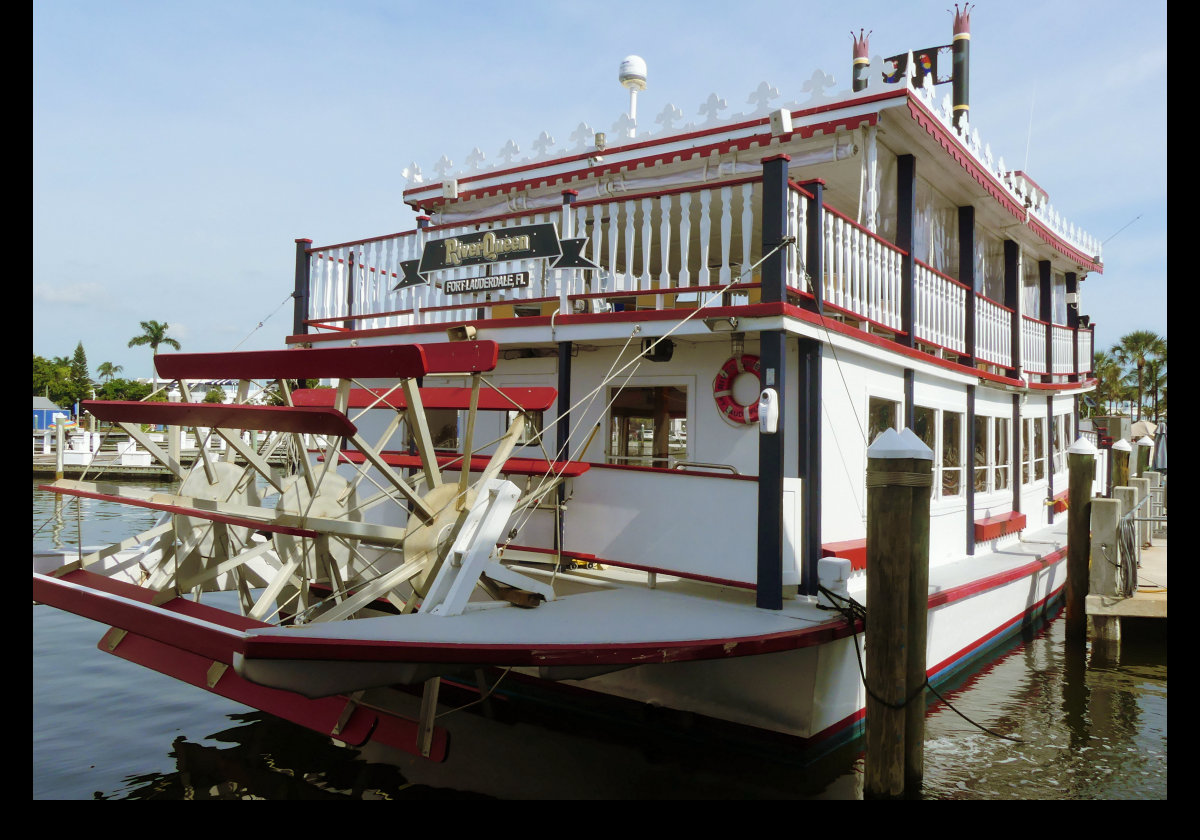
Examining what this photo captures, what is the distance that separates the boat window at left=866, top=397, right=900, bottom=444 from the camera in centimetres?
751

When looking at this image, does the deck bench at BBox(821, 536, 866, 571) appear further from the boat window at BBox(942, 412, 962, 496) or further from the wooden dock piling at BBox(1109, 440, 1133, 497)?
the wooden dock piling at BBox(1109, 440, 1133, 497)

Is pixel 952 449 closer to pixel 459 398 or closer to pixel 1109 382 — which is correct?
pixel 459 398

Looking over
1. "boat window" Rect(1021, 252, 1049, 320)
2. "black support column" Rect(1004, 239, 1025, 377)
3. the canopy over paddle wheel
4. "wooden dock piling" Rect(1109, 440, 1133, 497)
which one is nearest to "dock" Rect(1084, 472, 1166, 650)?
"black support column" Rect(1004, 239, 1025, 377)

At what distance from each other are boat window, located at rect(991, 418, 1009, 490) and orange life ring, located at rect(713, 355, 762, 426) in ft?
16.5

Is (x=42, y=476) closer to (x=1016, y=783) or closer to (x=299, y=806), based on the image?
(x=299, y=806)

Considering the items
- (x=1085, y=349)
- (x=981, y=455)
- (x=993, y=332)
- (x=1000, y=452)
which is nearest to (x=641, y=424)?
(x=981, y=455)

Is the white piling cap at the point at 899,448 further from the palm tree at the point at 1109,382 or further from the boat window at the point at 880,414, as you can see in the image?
the palm tree at the point at 1109,382

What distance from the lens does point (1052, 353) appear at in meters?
12.3

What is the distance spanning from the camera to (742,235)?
7.02 meters

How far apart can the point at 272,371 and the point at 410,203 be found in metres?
4.72

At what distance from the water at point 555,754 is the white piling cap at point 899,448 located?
1.97 meters

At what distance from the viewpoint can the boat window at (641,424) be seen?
728 cm

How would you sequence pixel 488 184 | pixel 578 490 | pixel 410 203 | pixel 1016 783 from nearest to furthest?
pixel 1016 783
pixel 578 490
pixel 488 184
pixel 410 203
